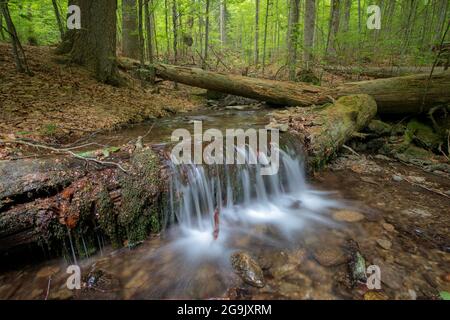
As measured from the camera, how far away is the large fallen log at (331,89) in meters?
5.76

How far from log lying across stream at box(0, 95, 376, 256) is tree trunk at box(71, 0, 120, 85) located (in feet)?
14.5

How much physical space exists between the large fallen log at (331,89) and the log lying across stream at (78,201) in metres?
4.79

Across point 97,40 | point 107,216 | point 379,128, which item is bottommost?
point 107,216

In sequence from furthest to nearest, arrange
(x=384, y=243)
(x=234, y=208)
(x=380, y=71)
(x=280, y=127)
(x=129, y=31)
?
(x=380, y=71), (x=129, y=31), (x=280, y=127), (x=234, y=208), (x=384, y=243)

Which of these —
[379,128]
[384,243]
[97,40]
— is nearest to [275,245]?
[384,243]

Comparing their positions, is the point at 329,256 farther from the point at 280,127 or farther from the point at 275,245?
the point at 280,127

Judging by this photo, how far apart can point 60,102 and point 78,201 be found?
3.37 metres

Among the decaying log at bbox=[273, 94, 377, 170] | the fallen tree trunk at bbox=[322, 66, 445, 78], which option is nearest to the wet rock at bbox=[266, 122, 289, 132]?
the decaying log at bbox=[273, 94, 377, 170]

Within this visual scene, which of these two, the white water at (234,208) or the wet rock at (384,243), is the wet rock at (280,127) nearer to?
the white water at (234,208)

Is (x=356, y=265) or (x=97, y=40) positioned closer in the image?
(x=356, y=265)

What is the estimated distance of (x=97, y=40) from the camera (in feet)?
21.0

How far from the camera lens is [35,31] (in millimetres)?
10523

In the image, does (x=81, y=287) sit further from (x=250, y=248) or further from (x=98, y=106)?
(x=98, y=106)

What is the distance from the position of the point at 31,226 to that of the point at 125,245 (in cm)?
87
